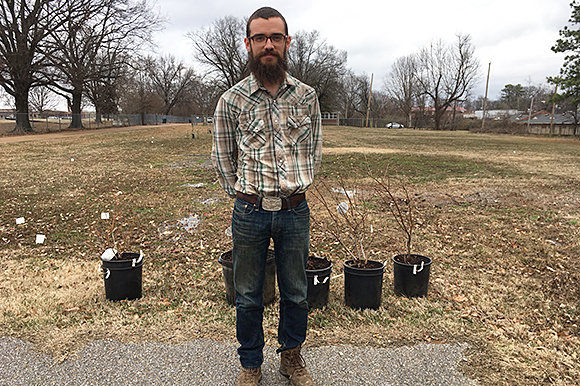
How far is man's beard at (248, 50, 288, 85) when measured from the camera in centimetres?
221

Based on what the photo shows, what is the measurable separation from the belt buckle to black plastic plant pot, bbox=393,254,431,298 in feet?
7.42

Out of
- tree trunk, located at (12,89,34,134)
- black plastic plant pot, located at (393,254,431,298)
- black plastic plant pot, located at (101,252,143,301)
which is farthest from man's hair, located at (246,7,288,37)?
tree trunk, located at (12,89,34,134)

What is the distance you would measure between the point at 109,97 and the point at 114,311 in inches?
1712

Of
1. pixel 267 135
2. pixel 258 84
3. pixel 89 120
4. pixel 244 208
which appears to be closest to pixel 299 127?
pixel 267 135

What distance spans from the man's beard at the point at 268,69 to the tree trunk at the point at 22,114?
3127cm

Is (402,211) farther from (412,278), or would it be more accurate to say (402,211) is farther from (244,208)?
(244,208)

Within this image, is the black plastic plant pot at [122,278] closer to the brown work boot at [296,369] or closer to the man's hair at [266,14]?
the brown work boot at [296,369]

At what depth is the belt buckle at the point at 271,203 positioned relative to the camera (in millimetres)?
2225

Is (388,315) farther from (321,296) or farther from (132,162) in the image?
(132,162)

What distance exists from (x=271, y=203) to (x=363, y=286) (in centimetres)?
188

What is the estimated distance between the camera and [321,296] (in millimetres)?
3744

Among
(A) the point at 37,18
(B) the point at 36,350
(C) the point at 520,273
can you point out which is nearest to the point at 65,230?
(B) the point at 36,350

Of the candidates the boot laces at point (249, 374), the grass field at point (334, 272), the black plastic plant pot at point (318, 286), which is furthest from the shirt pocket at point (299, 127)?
the grass field at point (334, 272)

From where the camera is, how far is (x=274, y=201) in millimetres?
2225
